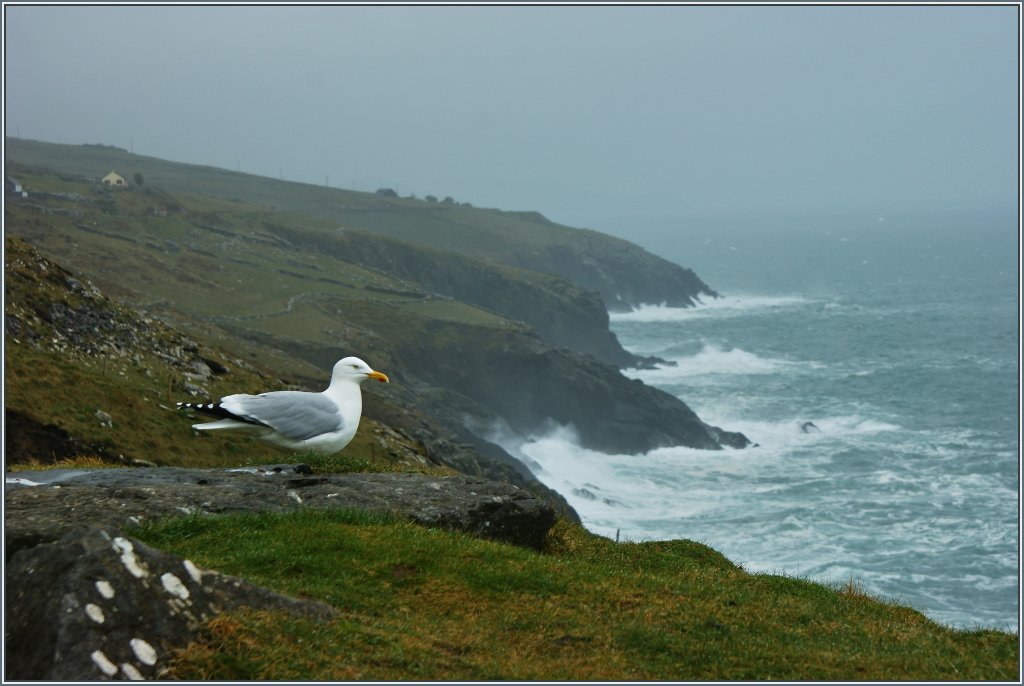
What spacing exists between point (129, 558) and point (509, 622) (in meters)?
3.87

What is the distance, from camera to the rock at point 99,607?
26.5ft

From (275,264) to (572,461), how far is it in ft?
144

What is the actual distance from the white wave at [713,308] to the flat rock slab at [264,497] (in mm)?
141834

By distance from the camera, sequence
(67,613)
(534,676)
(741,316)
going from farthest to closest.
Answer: (741,316), (534,676), (67,613)

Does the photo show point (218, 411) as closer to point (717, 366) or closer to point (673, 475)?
point (673, 475)

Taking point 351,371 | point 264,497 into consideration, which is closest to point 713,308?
point 351,371

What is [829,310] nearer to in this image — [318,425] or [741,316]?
[741,316]

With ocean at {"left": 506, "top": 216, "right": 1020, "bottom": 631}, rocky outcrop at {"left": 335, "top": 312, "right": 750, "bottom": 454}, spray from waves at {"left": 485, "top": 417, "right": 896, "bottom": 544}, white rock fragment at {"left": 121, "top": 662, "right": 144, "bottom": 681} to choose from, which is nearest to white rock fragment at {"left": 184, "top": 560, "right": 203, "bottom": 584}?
white rock fragment at {"left": 121, "top": 662, "right": 144, "bottom": 681}

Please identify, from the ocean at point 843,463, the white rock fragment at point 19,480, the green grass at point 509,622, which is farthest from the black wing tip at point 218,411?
the ocean at point 843,463

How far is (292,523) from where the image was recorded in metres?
12.5

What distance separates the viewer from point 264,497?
1355cm

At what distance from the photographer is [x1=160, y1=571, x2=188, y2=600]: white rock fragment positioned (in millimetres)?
8883

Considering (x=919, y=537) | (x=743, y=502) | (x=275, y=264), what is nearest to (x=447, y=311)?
(x=275, y=264)

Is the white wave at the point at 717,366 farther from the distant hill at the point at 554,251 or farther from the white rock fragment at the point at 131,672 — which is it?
the white rock fragment at the point at 131,672
